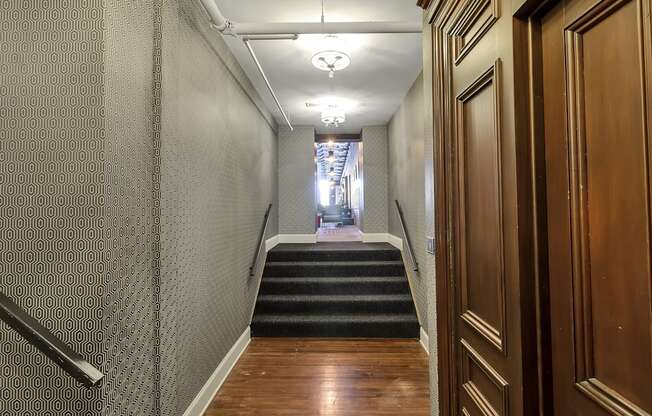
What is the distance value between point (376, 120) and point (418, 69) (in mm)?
2230

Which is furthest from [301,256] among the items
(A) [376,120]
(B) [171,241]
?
(B) [171,241]

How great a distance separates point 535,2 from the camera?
0.96 meters

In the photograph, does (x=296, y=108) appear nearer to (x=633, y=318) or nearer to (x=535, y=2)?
(x=535, y=2)

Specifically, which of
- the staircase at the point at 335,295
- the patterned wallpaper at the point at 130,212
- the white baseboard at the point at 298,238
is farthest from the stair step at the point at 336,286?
the patterned wallpaper at the point at 130,212

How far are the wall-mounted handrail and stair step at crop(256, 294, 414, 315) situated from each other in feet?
10.1

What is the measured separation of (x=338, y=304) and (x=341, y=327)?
1.07ft

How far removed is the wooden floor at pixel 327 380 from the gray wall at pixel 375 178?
281cm

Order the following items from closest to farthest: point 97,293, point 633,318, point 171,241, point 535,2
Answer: point 633,318 → point 535,2 → point 97,293 → point 171,241

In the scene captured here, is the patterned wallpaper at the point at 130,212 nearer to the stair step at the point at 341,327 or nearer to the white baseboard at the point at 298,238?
the stair step at the point at 341,327

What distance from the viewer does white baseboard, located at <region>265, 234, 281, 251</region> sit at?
16.7 feet

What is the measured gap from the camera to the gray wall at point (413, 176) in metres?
3.66

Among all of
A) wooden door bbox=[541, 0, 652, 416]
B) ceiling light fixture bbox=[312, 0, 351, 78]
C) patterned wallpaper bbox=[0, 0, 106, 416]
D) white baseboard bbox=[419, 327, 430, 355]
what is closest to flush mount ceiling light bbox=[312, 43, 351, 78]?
ceiling light fixture bbox=[312, 0, 351, 78]

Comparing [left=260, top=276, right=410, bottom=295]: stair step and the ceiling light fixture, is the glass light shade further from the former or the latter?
[left=260, top=276, right=410, bottom=295]: stair step

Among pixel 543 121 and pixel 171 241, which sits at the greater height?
pixel 543 121
